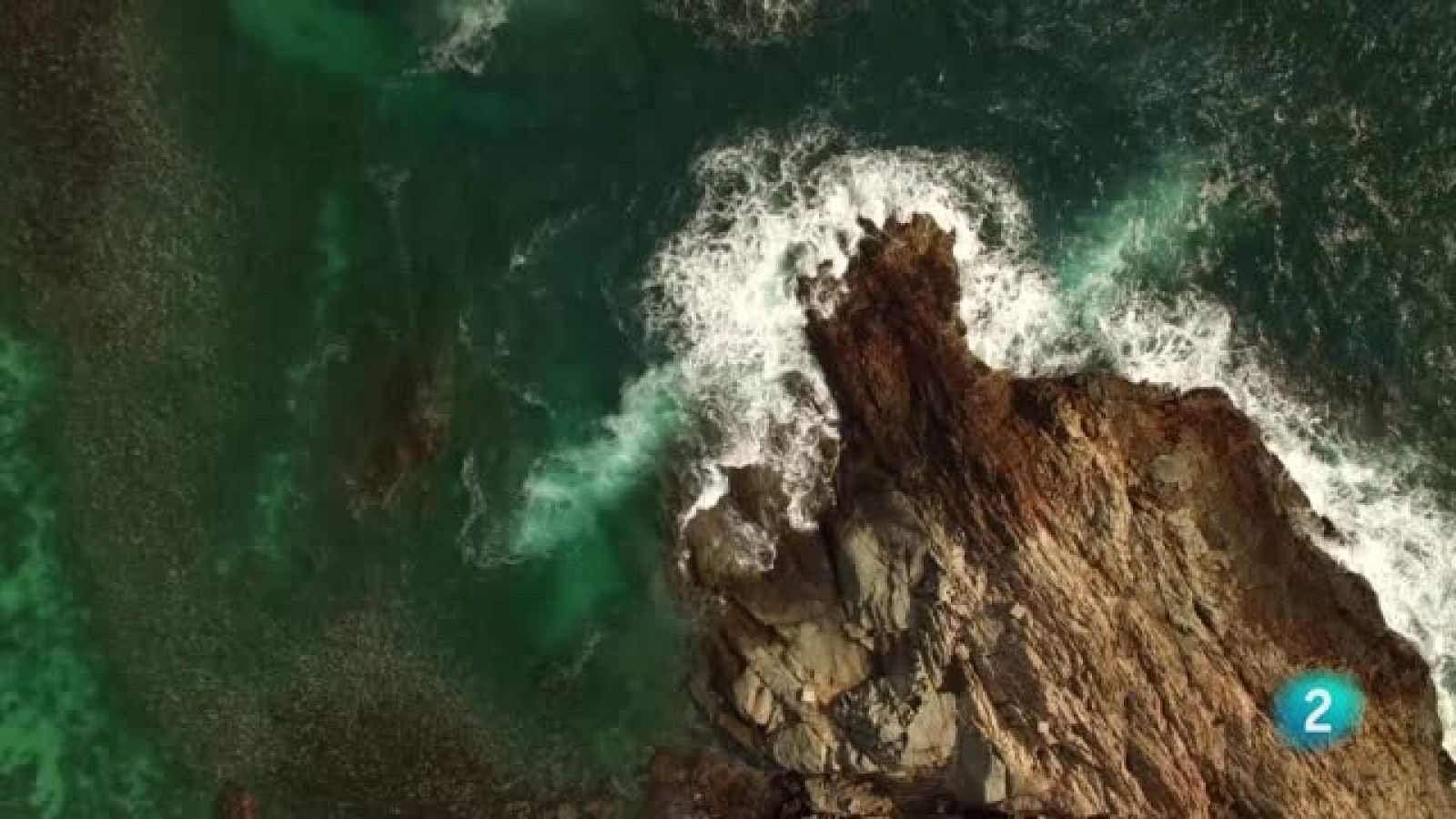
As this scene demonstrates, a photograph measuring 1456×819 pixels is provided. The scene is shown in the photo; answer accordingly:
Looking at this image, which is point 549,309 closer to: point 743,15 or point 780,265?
point 780,265

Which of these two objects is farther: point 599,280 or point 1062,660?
point 599,280

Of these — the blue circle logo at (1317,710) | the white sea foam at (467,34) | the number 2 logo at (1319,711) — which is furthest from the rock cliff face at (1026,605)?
the white sea foam at (467,34)

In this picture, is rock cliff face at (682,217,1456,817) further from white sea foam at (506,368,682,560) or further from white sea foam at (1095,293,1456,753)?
white sea foam at (506,368,682,560)

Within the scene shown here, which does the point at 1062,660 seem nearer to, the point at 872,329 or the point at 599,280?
the point at 872,329

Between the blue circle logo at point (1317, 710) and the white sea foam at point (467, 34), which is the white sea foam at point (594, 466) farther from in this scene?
the blue circle logo at point (1317, 710)

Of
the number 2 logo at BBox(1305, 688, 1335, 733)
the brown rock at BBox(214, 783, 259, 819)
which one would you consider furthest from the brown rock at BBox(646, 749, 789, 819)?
the number 2 logo at BBox(1305, 688, 1335, 733)

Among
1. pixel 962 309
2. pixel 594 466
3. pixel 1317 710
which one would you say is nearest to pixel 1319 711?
pixel 1317 710

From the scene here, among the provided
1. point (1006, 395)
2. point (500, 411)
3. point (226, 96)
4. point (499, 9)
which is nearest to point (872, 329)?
point (1006, 395)
